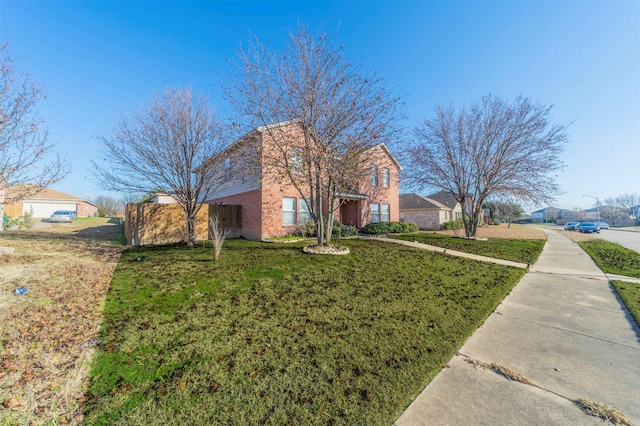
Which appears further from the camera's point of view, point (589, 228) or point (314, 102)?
point (589, 228)

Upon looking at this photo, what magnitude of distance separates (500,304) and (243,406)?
209 inches

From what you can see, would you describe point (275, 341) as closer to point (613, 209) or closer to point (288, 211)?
point (288, 211)

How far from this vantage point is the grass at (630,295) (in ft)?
15.8

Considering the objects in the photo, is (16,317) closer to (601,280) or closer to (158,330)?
(158,330)

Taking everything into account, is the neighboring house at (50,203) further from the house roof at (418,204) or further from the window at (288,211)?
the house roof at (418,204)

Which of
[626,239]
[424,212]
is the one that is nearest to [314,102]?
[424,212]

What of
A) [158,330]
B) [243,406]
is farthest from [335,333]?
[158,330]

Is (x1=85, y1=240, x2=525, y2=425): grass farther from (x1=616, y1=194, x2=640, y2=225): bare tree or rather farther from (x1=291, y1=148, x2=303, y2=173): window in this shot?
(x1=616, y1=194, x2=640, y2=225): bare tree

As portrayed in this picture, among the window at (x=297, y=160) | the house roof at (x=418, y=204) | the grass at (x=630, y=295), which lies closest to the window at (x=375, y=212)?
the window at (x=297, y=160)

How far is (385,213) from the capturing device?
20.6 m

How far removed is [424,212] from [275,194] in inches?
852

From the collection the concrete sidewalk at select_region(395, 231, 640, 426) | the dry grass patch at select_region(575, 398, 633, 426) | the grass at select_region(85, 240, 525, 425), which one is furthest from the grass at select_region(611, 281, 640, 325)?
→ the dry grass patch at select_region(575, 398, 633, 426)

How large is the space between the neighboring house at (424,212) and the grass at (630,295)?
22.6m

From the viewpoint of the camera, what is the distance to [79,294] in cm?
504
